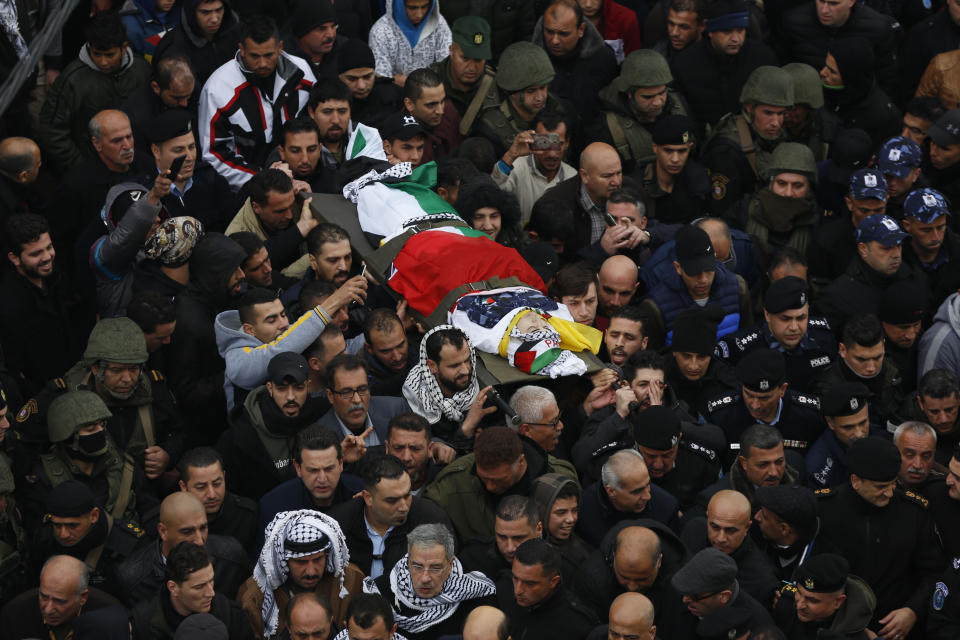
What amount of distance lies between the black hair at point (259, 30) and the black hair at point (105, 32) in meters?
0.83

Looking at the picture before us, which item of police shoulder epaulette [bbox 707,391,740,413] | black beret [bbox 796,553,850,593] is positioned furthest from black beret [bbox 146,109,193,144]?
black beret [bbox 796,553,850,593]

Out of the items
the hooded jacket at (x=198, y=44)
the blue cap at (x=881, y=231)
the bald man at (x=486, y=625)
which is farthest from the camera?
the hooded jacket at (x=198, y=44)

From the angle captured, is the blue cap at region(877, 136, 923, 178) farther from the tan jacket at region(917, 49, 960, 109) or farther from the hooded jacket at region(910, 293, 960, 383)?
the tan jacket at region(917, 49, 960, 109)

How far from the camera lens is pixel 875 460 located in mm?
8477

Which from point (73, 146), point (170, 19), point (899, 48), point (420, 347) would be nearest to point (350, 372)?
point (420, 347)

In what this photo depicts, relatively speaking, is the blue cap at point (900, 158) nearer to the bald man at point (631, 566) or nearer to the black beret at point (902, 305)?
the black beret at point (902, 305)

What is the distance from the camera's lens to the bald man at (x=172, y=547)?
7.99m

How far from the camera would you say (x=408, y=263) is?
32.4 feet

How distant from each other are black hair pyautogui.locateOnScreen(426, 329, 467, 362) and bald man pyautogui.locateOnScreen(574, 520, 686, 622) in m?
1.59

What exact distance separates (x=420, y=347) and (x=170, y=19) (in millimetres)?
3751

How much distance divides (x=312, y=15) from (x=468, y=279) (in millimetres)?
2710

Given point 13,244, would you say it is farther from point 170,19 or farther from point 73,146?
point 170,19

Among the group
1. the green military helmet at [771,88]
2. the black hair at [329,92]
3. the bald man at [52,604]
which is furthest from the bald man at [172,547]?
the green military helmet at [771,88]

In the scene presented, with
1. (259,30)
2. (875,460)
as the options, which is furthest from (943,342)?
(259,30)
